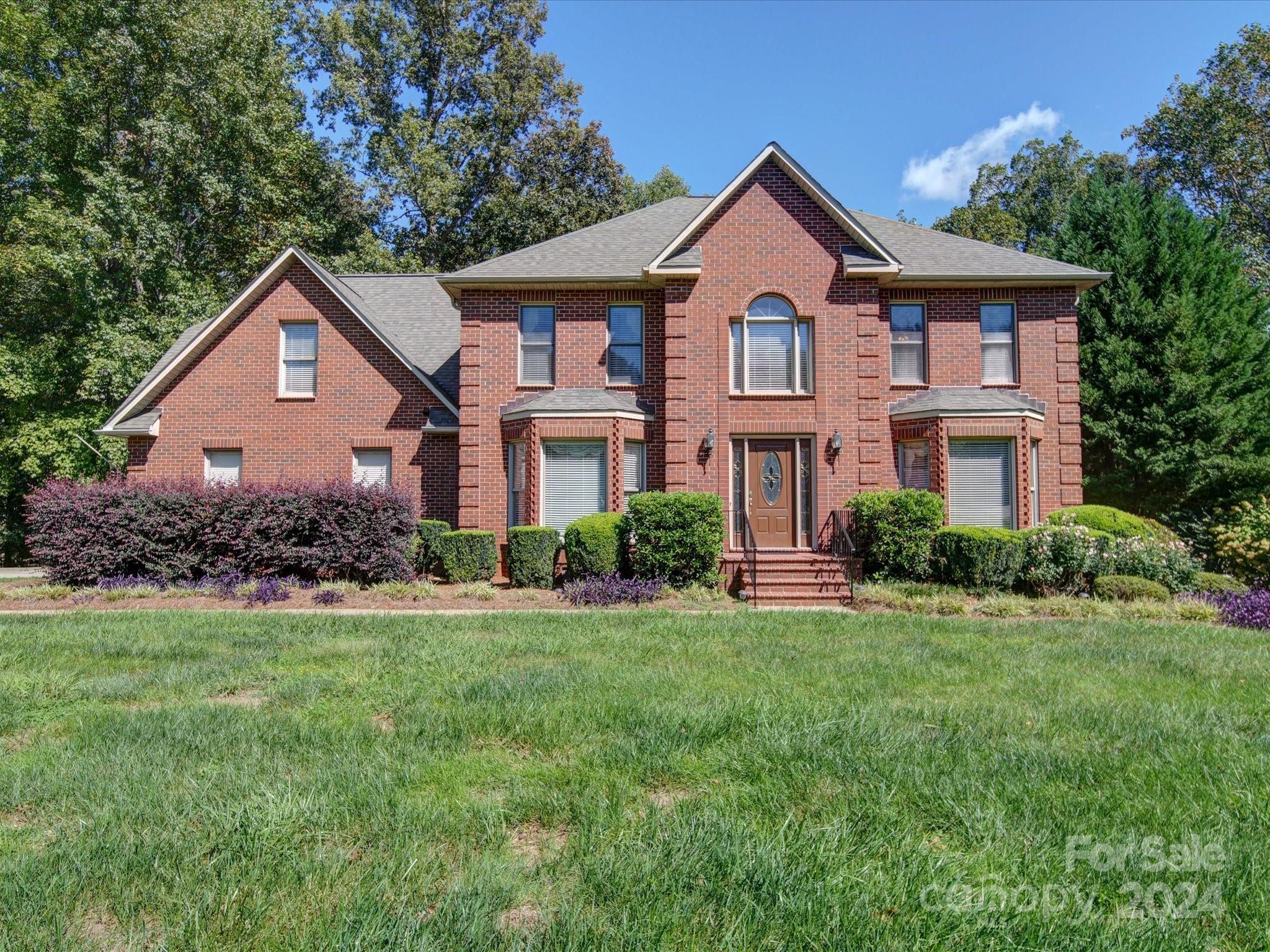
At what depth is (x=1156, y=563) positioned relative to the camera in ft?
39.7

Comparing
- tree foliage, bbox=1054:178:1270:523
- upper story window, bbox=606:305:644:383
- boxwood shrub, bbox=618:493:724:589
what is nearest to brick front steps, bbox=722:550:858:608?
boxwood shrub, bbox=618:493:724:589

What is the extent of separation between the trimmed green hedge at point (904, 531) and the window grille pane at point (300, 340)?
13109 mm

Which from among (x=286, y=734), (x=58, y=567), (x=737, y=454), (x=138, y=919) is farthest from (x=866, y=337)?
(x=58, y=567)

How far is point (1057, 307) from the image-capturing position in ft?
51.5

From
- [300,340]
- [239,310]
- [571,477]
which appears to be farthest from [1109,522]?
[239,310]

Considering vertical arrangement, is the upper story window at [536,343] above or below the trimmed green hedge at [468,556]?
above

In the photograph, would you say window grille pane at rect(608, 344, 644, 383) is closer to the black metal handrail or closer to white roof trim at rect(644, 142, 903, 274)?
white roof trim at rect(644, 142, 903, 274)

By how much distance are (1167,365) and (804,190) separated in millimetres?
10444

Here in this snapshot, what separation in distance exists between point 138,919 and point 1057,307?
18059 mm

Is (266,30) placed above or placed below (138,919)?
above

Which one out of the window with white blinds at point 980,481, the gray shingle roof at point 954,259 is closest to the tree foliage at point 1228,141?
the gray shingle roof at point 954,259

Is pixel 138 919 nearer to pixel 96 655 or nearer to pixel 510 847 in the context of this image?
pixel 510 847

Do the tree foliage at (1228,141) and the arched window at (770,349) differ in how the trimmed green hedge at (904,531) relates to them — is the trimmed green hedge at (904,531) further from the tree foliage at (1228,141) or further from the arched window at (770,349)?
the tree foliage at (1228,141)

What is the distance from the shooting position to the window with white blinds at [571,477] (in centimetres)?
1488
